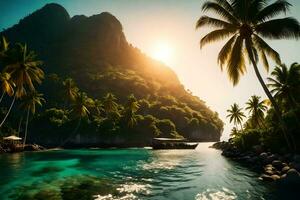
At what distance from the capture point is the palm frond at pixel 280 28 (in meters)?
Answer: 23.7

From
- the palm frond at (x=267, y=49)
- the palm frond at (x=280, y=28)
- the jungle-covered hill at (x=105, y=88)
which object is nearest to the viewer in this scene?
the palm frond at (x=280, y=28)

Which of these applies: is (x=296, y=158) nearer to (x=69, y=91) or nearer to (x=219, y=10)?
(x=219, y=10)

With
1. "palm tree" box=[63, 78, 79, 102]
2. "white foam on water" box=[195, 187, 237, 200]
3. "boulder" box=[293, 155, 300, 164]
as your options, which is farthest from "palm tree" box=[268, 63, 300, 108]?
A: "palm tree" box=[63, 78, 79, 102]

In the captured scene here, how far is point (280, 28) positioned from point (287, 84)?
873 inches

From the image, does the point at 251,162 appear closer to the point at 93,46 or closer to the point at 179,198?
the point at 179,198

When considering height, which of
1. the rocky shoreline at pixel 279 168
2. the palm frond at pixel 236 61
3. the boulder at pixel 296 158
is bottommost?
the rocky shoreline at pixel 279 168

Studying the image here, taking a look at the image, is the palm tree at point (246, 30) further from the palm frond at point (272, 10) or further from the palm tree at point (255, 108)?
the palm tree at point (255, 108)

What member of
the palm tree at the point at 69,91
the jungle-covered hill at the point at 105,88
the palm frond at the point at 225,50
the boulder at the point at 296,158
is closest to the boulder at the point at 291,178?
the boulder at the point at 296,158

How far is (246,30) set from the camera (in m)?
25.7

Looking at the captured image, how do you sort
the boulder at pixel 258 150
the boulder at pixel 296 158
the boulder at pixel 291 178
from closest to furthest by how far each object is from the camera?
the boulder at pixel 291 178 < the boulder at pixel 296 158 < the boulder at pixel 258 150

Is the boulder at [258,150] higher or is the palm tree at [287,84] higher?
the palm tree at [287,84]

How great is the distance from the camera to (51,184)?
72.1ft

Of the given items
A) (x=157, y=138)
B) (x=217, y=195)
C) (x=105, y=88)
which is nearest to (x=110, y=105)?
(x=157, y=138)

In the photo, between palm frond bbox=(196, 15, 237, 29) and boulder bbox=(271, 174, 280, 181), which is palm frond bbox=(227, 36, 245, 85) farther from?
boulder bbox=(271, 174, 280, 181)
